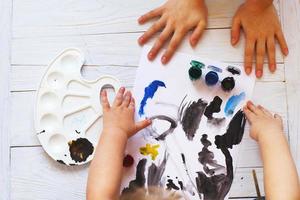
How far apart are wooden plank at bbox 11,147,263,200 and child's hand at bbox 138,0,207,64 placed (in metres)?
0.29

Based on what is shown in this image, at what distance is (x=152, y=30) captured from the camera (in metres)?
1.04

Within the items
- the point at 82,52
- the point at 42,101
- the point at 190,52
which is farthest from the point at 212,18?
the point at 42,101

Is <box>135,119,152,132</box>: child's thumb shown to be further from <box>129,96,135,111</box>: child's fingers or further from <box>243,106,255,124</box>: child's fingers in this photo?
<box>243,106,255,124</box>: child's fingers

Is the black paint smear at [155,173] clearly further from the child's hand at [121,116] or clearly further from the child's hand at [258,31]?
the child's hand at [258,31]

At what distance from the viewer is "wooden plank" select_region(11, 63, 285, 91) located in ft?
3.42

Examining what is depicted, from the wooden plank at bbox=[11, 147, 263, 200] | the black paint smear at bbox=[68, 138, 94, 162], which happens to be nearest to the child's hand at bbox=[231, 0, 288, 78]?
the wooden plank at bbox=[11, 147, 263, 200]

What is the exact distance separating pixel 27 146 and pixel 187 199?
0.36 metres

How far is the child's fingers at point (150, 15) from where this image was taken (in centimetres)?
104

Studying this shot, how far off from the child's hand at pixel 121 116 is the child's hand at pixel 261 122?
0.21 meters

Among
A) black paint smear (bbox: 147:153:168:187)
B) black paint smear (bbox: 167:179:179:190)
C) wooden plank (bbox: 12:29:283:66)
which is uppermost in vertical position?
wooden plank (bbox: 12:29:283:66)

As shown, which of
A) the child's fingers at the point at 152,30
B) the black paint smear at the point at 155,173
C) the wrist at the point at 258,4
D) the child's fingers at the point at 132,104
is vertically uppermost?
the wrist at the point at 258,4

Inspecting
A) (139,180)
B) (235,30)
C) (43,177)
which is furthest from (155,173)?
(235,30)

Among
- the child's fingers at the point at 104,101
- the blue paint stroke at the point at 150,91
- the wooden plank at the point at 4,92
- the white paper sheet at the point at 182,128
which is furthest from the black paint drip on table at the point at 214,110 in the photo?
the wooden plank at the point at 4,92

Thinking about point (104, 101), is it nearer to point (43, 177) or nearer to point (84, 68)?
point (84, 68)
